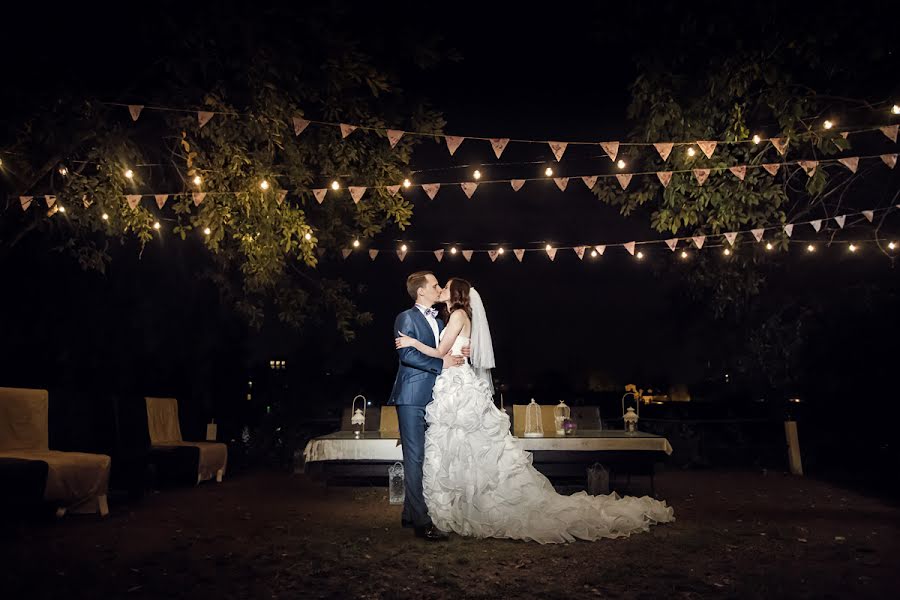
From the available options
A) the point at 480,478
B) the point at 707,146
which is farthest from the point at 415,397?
the point at 707,146

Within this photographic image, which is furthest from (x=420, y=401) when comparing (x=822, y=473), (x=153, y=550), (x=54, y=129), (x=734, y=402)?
(x=734, y=402)

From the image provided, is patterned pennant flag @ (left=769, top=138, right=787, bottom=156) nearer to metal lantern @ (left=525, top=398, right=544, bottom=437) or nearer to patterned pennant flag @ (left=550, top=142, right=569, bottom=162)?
patterned pennant flag @ (left=550, top=142, right=569, bottom=162)

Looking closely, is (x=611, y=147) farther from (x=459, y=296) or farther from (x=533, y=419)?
(x=533, y=419)

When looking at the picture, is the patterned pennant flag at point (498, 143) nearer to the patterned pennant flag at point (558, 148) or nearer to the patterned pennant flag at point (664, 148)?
the patterned pennant flag at point (558, 148)

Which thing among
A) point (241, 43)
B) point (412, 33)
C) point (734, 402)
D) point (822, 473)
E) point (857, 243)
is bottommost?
point (822, 473)

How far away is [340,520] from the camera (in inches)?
209

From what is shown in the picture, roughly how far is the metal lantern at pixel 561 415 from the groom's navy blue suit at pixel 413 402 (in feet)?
7.50

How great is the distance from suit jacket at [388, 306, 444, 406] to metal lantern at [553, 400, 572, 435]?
2266 mm

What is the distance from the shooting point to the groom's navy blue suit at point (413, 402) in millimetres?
4527

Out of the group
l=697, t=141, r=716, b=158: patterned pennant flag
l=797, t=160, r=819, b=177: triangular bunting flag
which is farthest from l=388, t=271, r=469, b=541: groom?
l=797, t=160, r=819, b=177: triangular bunting flag

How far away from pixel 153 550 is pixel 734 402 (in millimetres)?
11710

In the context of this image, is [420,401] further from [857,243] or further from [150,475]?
[857,243]

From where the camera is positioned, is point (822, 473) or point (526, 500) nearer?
point (526, 500)

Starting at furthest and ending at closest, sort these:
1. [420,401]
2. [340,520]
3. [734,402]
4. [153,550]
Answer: [734,402], [340,520], [420,401], [153,550]
